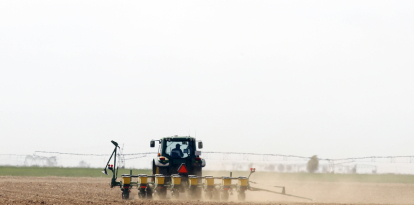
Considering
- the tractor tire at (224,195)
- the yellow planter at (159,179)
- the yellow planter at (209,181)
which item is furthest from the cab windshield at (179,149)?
the tractor tire at (224,195)

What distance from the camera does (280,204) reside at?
18375 millimetres

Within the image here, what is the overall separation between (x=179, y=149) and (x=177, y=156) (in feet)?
1.12

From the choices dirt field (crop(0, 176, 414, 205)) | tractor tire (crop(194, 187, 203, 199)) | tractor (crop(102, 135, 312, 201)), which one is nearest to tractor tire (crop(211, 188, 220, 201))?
tractor (crop(102, 135, 312, 201))

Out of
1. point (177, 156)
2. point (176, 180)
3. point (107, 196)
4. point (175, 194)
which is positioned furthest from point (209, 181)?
point (107, 196)

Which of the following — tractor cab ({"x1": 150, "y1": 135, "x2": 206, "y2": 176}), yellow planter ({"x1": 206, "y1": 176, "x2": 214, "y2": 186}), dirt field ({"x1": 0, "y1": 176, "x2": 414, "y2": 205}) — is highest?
tractor cab ({"x1": 150, "y1": 135, "x2": 206, "y2": 176})

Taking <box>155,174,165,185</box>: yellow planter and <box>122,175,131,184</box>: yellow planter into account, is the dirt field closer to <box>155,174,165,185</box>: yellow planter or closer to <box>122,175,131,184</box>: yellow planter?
<box>122,175,131,184</box>: yellow planter

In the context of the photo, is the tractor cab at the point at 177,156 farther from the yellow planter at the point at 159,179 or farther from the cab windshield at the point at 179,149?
the yellow planter at the point at 159,179

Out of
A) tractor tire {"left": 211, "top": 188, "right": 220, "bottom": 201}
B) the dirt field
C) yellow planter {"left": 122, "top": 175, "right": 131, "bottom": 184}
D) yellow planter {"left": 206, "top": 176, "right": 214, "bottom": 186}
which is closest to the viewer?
the dirt field

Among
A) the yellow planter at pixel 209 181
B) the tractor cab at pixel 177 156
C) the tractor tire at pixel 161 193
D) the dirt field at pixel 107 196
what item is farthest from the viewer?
the tractor cab at pixel 177 156

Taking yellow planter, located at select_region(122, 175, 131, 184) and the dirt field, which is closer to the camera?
the dirt field

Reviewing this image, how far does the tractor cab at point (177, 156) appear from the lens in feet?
73.3

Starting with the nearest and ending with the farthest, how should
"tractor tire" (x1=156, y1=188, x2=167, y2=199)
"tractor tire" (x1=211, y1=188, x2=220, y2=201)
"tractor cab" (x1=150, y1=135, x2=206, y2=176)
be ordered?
"tractor tire" (x1=156, y1=188, x2=167, y2=199)
"tractor tire" (x1=211, y1=188, x2=220, y2=201)
"tractor cab" (x1=150, y1=135, x2=206, y2=176)

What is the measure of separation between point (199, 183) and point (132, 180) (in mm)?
3620

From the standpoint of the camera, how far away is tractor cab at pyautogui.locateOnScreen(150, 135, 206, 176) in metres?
22.3
